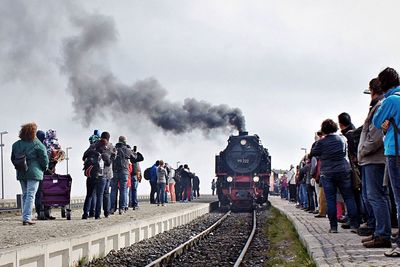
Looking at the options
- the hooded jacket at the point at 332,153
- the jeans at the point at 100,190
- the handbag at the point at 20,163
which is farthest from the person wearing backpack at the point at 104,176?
the hooded jacket at the point at 332,153

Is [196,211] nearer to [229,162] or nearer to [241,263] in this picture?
[229,162]

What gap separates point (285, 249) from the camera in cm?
1119

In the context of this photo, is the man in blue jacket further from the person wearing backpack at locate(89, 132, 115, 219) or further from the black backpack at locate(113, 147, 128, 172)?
the black backpack at locate(113, 147, 128, 172)

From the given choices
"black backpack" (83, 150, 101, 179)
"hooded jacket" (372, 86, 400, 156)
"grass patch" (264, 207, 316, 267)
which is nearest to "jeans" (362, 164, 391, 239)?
"hooded jacket" (372, 86, 400, 156)

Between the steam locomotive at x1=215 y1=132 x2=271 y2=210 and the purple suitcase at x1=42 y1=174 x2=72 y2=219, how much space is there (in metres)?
15.6

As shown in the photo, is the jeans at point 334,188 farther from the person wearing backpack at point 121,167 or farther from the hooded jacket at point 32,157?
the person wearing backpack at point 121,167

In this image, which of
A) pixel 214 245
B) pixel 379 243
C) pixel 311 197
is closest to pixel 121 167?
pixel 214 245

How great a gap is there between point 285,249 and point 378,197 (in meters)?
4.06

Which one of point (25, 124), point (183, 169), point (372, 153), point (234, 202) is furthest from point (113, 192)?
point (183, 169)

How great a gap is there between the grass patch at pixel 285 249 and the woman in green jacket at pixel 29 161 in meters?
4.10

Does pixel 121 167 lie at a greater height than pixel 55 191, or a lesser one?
greater

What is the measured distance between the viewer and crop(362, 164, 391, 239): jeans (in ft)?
24.1

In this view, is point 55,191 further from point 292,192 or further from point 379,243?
point 292,192

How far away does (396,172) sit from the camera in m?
6.65
